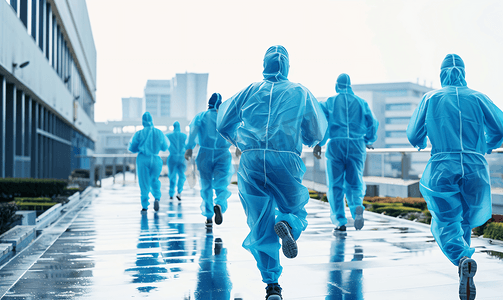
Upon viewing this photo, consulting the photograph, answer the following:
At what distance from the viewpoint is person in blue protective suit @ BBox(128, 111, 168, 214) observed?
31.9 ft

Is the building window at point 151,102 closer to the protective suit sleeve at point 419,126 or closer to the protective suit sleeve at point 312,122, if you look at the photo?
the protective suit sleeve at point 419,126

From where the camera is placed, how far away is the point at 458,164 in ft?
13.1

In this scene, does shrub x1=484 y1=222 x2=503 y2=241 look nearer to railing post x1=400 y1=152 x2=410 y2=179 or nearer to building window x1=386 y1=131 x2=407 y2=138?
railing post x1=400 y1=152 x2=410 y2=179

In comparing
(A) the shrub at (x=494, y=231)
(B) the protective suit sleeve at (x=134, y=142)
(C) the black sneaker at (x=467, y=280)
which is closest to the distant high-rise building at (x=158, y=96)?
(B) the protective suit sleeve at (x=134, y=142)

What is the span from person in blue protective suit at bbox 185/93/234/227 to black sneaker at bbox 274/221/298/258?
394cm

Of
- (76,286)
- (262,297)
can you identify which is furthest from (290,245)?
(76,286)

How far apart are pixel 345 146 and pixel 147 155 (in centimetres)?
483

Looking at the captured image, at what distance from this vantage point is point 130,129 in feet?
247

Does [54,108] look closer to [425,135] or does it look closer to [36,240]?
[36,240]

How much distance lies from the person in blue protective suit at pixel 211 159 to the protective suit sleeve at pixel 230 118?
325cm

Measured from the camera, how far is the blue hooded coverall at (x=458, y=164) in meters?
3.97

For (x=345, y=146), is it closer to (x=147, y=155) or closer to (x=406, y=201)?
(x=406, y=201)

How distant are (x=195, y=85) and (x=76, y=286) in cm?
9996

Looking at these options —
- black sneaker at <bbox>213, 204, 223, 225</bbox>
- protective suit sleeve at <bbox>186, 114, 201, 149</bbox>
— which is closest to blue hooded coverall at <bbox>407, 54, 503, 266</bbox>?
black sneaker at <bbox>213, 204, 223, 225</bbox>
